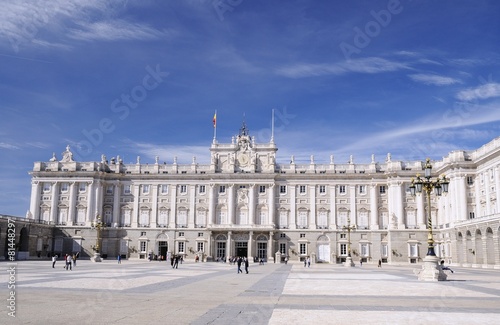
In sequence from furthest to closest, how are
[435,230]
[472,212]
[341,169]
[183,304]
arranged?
[341,169]
[435,230]
[472,212]
[183,304]

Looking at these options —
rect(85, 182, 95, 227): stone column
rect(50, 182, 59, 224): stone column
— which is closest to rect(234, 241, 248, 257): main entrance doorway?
rect(85, 182, 95, 227): stone column

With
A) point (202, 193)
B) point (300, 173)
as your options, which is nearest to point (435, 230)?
point (300, 173)

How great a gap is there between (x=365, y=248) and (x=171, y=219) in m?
32.3

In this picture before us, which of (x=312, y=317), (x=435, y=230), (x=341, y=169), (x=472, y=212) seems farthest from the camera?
(x=341, y=169)

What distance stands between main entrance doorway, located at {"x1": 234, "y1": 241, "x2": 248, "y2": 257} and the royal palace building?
0.16 metres

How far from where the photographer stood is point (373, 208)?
3115 inches

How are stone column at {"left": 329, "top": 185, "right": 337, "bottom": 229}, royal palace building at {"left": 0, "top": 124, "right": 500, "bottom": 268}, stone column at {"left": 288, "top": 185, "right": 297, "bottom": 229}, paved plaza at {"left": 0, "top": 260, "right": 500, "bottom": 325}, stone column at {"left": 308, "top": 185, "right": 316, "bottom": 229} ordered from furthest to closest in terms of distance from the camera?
stone column at {"left": 288, "top": 185, "right": 297, "bottom": 229} < stone column at {"left": 308, "top": 185, "right": 316, "bottom": 229} < stone column at {"left": 329, "top": 185, "right": 337, "bottom": 229} < royal palace building at {"left": 0, "top": 124, "right": 500, "bottom": 268} < paved plaza at {"left": 0, "top": 260, "right": 500, "bottom": 325}

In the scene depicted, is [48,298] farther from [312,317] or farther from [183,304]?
[312,317]

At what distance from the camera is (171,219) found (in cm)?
8300

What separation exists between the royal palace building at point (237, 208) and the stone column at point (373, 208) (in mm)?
161

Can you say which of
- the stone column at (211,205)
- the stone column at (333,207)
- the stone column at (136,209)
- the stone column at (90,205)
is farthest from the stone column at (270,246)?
the stone column at (90,205)

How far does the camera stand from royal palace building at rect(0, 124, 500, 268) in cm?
7750

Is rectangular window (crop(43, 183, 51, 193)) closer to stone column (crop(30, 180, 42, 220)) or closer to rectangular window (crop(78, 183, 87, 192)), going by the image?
stone column (crop(30, 180, 42, 220))

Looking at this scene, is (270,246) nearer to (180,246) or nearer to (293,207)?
(293,207)
